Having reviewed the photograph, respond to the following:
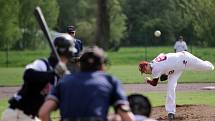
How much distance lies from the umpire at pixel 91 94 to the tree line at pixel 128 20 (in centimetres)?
2556

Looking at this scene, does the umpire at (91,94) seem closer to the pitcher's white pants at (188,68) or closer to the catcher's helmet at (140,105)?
the catcher's helmet at (140,105)

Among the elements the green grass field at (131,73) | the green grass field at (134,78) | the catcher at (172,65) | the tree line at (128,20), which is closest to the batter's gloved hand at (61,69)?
the catcher at (172,65)

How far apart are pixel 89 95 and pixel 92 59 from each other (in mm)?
376

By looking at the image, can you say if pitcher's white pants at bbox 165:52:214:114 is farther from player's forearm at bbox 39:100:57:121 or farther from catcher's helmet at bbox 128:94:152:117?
player's forearm at bbox 39:100:57:121

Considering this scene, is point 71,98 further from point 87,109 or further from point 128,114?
point 128,114

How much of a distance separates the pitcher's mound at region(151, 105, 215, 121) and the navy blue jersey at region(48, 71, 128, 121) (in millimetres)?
8567

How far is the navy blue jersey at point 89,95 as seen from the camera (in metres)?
5.98

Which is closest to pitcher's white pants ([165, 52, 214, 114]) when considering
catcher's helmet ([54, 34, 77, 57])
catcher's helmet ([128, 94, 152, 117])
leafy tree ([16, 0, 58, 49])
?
catcher's helmet ([54, 34, 77, 57])

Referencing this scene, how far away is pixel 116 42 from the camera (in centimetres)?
7375

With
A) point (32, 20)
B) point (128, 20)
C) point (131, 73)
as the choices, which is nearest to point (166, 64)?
point (131, 73)

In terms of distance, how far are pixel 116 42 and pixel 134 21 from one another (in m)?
17.4

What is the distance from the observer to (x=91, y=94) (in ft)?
19.6

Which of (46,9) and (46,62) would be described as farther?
(46,9)

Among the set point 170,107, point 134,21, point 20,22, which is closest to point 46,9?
point 20,22
